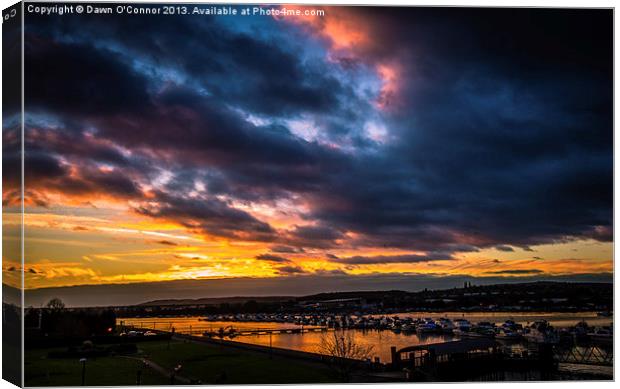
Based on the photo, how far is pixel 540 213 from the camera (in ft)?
46.0

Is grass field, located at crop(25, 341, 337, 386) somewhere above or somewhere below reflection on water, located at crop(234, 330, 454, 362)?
below

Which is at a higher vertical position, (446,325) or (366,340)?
(446,325)

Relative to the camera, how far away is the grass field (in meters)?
12.8

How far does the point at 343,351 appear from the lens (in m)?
14.0

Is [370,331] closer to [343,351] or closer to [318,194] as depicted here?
[343,351]

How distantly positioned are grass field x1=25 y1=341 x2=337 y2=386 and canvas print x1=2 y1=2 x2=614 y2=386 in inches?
1.3

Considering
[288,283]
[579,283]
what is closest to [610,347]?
[579,283]

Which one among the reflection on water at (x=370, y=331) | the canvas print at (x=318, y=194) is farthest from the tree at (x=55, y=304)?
the reflection on water at (x=370, y=331)

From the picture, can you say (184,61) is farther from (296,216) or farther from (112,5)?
(296,216)

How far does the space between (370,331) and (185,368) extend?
2.94 metres

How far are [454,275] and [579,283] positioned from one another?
187 cm

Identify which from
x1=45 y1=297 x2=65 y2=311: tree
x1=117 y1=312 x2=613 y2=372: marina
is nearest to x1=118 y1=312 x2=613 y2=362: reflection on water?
x1=117 y1=312 x2=613 y2=372: marina

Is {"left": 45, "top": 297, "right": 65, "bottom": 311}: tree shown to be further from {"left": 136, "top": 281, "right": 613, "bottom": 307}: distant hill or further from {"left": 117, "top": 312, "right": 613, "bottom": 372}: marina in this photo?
{"left": 136, "top": 281, "right": 613, "bottom": 307}: distant hill

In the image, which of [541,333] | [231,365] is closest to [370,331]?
[231,365]
